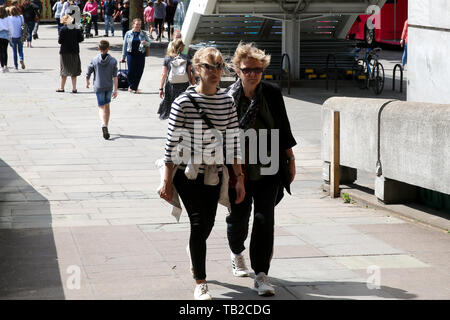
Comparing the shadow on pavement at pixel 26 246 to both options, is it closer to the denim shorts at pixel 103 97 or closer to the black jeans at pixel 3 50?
the denim shorts at pixel 103 97

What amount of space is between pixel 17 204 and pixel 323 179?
12.3ft

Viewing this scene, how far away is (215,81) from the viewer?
6.18m

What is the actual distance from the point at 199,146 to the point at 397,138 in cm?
394

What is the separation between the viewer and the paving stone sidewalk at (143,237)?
6.58 metres

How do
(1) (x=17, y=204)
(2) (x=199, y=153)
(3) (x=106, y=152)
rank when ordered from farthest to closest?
(3) (x=106, y=152) → (1) (x=17, y=204) → (2) (x=199, y=153)

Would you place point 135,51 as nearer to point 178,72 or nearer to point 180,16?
point 180,16

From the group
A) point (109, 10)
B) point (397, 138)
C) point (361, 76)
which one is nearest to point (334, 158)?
point (397, 138)

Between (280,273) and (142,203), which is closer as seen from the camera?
(280,273)

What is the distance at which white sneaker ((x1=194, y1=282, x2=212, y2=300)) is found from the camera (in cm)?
610

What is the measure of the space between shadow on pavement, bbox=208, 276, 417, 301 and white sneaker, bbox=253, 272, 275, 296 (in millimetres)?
37

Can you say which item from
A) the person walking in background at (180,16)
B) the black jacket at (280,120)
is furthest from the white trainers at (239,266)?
the person walking in background at (180,16)

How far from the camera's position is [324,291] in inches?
254
